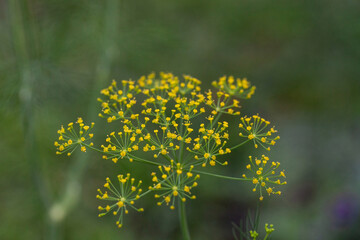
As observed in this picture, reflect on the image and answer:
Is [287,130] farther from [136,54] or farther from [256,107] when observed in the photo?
[136,54]

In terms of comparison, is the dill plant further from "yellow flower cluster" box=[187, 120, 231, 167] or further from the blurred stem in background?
the blurred stem in background

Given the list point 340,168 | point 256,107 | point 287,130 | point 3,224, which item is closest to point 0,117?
point 3,224

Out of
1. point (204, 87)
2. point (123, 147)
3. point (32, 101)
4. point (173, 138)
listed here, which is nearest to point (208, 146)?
point (173, 138)

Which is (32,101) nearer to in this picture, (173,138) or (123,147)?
(123,147)

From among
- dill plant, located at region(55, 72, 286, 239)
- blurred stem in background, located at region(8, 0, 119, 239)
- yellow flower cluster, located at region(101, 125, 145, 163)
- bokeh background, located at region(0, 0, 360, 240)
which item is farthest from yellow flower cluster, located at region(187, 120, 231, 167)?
bokeh background, located at region(0, 0, 360, 240)

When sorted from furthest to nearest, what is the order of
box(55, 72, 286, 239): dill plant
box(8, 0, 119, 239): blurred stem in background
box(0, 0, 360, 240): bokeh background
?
1. box(0, 0, 360, 240): bokeh background
2. box(8, 0, 119, 239): blurred stem in background
3. box(55, 72, 286, 239): dill plant

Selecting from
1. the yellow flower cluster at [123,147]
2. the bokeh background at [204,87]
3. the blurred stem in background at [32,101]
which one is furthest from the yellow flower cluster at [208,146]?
the bokeh background at [204,87]
